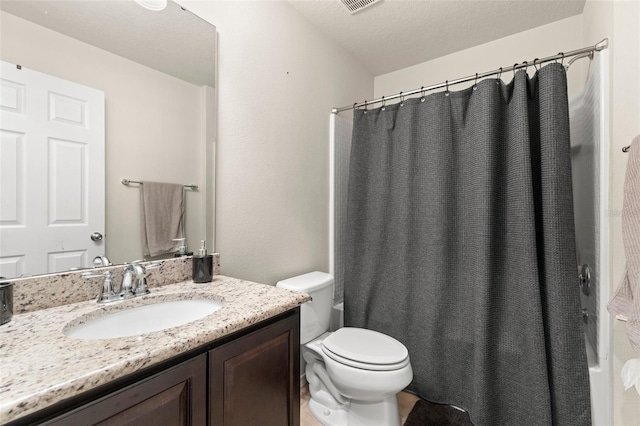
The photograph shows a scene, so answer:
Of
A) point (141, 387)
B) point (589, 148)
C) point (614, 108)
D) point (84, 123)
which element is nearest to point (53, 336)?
point (141, 387)

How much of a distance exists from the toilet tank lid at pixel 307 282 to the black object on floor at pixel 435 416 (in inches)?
33.9

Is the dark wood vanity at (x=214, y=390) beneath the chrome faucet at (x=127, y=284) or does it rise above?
beneath

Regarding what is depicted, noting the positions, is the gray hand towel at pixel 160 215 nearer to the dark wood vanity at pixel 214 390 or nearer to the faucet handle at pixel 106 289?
the faucet handle at pixel 106 289

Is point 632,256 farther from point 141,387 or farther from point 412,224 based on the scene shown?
point 141,387

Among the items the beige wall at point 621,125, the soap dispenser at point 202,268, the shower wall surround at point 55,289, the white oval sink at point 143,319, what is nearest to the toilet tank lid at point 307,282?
the soap dispenser at point 202,268

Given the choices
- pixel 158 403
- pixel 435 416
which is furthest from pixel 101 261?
pixel 435 416

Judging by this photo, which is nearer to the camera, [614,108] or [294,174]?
[614,108]

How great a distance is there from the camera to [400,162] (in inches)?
70.7

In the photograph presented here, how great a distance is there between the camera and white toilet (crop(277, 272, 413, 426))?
1286mm

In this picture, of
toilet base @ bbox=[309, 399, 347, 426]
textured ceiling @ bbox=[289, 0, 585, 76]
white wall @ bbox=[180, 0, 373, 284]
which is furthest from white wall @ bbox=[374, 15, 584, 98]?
toilet base @ bbox=[309, 399, 347, 426]

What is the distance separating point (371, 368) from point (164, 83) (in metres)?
1.58

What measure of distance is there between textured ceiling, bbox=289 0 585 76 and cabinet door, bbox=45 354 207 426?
6.60ft

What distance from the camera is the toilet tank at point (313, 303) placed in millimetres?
1573

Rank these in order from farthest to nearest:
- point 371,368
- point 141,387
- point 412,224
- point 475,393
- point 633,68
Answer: point 412,224 → point 475,393 → point 371,368 → point 633,68 → point 141,387
